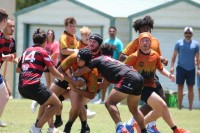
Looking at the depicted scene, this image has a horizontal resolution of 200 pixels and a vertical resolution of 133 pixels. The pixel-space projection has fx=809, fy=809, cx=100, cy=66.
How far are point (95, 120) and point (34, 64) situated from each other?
436cm

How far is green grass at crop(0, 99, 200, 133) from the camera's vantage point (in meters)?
14.3

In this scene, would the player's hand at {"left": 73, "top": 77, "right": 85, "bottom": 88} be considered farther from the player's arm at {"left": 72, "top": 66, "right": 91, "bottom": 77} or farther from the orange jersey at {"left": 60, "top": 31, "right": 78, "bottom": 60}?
the orange jersey at {"left": 60, "top": 31, "right": 78, "bottom": 60}

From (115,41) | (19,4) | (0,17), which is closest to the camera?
(0,17)

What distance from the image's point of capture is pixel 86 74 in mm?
13070

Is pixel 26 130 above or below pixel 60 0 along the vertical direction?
below

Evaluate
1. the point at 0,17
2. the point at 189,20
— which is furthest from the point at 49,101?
the point at 189,20

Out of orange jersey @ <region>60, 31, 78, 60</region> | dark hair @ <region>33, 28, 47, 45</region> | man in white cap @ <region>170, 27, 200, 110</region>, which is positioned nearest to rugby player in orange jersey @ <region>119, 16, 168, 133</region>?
dark hair @ <region>33, 28, 47, 45</region>

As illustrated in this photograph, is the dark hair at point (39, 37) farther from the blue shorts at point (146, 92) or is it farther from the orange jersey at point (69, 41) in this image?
the orange jersey at point (69, 41)

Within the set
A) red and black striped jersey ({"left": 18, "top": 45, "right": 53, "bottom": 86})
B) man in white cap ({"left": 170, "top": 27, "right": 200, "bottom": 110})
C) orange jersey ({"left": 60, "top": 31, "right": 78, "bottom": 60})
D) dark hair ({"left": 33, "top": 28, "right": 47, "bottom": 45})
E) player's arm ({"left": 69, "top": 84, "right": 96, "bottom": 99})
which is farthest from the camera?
man in white cap ({"left": 170, "top": 27, "right": 200, "bottom": 110})

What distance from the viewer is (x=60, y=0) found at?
25.6m

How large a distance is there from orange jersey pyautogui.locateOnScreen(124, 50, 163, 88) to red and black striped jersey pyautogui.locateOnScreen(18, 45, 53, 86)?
133 cm

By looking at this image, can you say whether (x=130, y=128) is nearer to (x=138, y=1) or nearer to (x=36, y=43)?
(x=36, y=43)

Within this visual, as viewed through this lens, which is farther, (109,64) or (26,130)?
(26,130)

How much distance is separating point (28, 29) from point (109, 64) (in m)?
14.0
